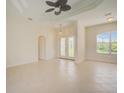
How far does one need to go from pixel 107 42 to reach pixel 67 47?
144 inches

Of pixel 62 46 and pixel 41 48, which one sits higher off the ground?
pixel 62 46

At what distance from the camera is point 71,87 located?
3496 millimetres

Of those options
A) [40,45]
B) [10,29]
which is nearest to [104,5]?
[10,29]

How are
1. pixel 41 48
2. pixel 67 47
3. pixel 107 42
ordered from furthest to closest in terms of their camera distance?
pixel 41 48 < pixel 67 47 < pixel 107 42

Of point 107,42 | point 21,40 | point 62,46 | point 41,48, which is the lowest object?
point 41,48

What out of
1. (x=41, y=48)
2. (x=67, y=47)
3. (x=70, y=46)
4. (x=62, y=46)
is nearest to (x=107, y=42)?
(x=70, y=46)

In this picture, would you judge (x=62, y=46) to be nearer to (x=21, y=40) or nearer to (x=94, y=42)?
(x=94, y=42)

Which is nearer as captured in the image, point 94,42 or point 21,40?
point 21,40

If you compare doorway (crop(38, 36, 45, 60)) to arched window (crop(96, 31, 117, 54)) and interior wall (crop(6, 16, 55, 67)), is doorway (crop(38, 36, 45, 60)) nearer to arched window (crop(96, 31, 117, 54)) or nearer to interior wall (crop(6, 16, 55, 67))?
interior wall (crop(6, 16, 55, 67))

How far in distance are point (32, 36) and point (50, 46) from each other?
2.44 m

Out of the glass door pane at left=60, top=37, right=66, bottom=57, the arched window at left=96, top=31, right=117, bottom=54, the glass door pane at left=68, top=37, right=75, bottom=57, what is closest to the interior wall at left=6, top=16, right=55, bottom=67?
the glass door pane at left=60, top=37, right=66, bottom=57

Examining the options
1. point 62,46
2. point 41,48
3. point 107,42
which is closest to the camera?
point 107,42

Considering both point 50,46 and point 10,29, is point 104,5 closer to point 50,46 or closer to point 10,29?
point 10,29

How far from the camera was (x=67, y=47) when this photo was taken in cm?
1045
